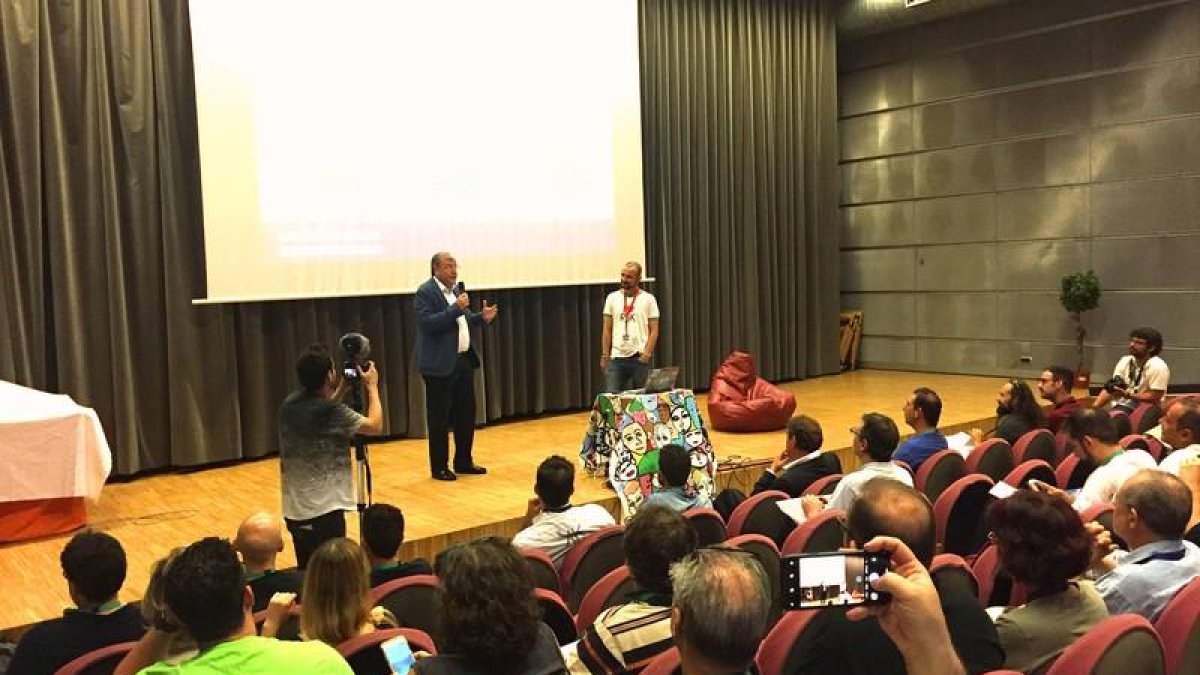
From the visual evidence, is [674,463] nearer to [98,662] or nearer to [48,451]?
[98,662]

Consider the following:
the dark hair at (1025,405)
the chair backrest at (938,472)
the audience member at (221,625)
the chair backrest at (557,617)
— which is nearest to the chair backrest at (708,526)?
the chair backrest at (557,617)

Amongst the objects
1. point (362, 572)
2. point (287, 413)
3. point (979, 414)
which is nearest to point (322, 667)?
point (362, 572)

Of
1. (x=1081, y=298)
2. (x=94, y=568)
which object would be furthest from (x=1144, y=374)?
(x=94, y=568)

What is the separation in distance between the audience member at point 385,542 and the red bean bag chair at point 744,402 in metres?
4.71

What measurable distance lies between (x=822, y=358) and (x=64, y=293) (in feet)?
24.2

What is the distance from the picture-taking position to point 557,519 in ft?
11.1

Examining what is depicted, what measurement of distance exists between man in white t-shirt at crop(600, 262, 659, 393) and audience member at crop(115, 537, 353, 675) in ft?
16.3

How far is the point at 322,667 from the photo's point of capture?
5.70 ft

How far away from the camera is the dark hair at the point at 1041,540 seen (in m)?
1.95

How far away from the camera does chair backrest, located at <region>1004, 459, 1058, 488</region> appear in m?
3.71

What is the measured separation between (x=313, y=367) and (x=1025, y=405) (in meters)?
3.59

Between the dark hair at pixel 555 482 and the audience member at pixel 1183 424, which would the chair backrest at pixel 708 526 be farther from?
the audience member at pixel 1183 424

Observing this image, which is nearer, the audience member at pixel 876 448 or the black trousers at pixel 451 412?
the audience member at pixel 876 448

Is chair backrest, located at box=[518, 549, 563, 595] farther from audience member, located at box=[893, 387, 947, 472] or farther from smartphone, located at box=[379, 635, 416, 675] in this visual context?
audience member, located at box=[893, 387, 947, 472]
